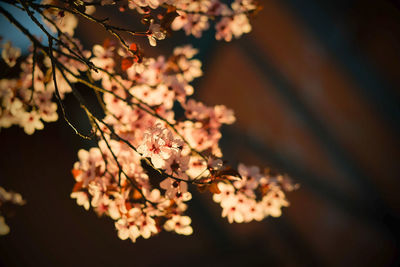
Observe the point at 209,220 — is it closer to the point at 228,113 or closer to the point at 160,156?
the point at 228,113

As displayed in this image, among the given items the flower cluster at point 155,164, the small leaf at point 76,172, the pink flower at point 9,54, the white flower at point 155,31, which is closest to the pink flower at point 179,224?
the flower cluster at point 155,164

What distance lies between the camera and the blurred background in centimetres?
212

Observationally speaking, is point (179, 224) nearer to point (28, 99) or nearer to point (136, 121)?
point (136, 121)

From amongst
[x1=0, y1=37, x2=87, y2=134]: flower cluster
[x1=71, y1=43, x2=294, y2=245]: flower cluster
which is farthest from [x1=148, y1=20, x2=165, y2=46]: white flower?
[x1=0, y1=37, x2=87, y2=134]: flower cluster

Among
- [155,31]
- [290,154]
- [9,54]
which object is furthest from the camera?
[290,154]

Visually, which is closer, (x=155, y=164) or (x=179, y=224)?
(x=155, y=164)

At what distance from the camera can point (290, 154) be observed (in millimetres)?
2447

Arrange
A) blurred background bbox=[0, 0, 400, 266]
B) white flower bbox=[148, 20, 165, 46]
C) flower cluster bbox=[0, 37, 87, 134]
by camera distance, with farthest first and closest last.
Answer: blurred background bbox=[0, 0, 400, 266], flower cluster bbox=[0, 37, 87, 134], white flower bbox=[148, 20, 165, 46]

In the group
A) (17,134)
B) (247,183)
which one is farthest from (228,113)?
(17,134)

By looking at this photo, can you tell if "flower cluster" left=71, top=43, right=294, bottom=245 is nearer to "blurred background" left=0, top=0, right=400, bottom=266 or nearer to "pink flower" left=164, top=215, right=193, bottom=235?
"pink flower" left=164, top=215, right=193, bottom=235

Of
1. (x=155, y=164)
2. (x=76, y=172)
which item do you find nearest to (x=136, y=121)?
(x=76, y=172)

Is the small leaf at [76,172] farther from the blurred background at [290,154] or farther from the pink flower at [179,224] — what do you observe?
the blurred background at [290,154]

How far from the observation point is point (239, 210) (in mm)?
1092

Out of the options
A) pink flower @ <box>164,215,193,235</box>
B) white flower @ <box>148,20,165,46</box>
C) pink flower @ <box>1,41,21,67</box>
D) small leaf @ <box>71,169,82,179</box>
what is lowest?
pink flower @ <box>164,215,193,235</box>
